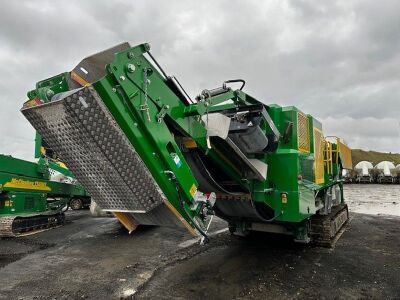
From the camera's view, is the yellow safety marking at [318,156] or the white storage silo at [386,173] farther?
the white storage silo at [386,173]

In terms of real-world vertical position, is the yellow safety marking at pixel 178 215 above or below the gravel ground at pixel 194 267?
above

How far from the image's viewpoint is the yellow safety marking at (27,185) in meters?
9.35

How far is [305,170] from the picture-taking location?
Result: 232 inches

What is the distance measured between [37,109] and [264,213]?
397 cm

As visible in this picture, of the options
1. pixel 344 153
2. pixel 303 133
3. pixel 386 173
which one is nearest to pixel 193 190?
pixel 303 133

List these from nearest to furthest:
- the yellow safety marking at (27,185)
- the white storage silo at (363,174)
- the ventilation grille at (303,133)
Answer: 1. the ventilation grille at (303,133)
2. the yellow safety marking at (27,185)
3. the white storage silo at (363,174)

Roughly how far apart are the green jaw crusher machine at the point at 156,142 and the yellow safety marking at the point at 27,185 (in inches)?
247

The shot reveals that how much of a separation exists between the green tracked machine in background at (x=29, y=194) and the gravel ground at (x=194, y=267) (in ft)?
2.45

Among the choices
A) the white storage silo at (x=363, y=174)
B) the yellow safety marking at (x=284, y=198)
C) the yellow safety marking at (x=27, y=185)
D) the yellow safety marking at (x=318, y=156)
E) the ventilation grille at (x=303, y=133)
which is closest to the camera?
the yellow safety marking at (x=284, y=198)

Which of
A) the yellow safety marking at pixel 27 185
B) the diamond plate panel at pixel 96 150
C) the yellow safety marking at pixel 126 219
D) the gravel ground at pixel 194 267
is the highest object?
the diamond plate panel at pixel 96 150

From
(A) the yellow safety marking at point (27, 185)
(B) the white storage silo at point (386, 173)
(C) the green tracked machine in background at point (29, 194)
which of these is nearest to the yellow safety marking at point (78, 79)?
(C) the green tracked machine in background at point (29, 194)

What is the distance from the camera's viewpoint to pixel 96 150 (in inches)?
140

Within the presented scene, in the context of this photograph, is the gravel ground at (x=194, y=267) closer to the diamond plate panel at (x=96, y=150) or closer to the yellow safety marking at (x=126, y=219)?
the yellow safety marking at (x=126, y=219)

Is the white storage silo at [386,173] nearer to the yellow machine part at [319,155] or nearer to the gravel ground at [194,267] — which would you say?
the gravel ground at [194,267]
